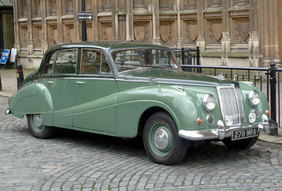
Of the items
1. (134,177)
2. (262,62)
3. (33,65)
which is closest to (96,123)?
(134,177)

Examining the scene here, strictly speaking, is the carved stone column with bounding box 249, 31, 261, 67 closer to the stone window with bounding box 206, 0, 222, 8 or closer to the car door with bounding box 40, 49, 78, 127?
the stone window with bounding box 206, 0, 222, 8

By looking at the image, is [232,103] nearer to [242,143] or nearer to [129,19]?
[242,143]

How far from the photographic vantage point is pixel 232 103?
7277 millimetres

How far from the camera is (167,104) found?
7109 millimetres

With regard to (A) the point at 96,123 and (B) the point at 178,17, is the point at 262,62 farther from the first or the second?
(A) the point at 96,123

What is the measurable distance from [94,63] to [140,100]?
132 cm

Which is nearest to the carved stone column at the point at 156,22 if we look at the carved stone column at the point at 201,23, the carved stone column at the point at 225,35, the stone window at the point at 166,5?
the stone window at the point at 166,5

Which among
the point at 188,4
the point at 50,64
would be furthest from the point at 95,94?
the point at 188,4

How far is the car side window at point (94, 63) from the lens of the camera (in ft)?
27.1

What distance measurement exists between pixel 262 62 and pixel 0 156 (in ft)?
37.3

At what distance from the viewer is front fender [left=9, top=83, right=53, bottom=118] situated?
9211 mm

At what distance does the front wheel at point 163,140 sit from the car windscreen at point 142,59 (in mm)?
1160

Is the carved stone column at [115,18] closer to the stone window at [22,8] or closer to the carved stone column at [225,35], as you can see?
the carved stone column at [225,35]

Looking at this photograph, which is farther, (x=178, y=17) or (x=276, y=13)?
(x=178, y=17)
